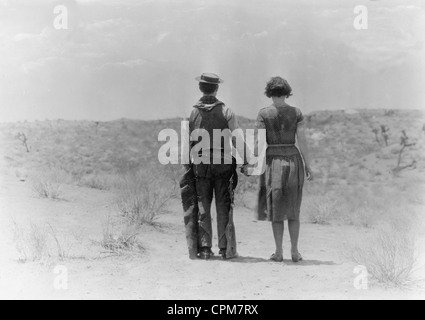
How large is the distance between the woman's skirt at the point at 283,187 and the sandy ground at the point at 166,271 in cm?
64

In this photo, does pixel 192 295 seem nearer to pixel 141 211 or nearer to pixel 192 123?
pixel 192 123

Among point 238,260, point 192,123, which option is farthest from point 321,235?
point 192,123

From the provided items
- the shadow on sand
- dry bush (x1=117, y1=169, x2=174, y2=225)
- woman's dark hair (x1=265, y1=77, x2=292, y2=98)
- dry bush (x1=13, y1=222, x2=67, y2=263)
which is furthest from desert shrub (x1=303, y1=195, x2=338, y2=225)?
dry bush (x1=13, y1=222, x2=67, y2=263)

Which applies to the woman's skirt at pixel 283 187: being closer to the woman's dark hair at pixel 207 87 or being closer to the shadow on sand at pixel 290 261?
the shadow on sand at pixel 290 261

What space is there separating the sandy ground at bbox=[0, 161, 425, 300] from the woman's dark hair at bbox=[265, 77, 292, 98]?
2096 mm

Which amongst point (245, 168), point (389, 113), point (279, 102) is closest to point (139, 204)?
point (245, 168)

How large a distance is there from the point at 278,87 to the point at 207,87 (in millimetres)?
875

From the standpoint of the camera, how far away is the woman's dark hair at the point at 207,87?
675cm

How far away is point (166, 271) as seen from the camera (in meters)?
6.42

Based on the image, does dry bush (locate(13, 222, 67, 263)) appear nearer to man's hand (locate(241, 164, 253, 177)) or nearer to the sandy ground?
the sandy ground

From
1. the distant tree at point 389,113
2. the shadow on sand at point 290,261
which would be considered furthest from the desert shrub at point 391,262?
the distant tree at point 389,113

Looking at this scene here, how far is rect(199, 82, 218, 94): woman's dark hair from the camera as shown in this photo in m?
6.75

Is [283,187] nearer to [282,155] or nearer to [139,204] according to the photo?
[282,155]
